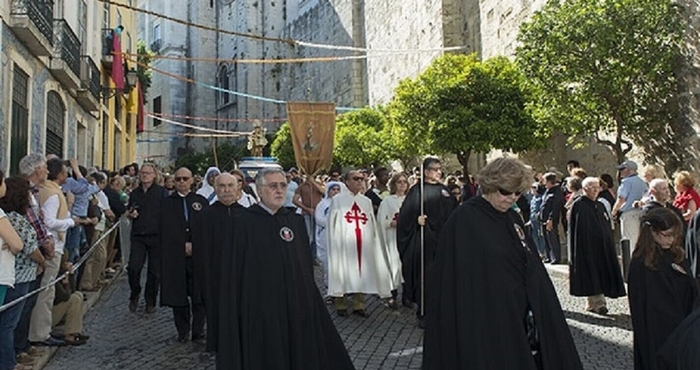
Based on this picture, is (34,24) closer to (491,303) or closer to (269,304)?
(269,304)

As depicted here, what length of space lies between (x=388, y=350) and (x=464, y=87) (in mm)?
11560

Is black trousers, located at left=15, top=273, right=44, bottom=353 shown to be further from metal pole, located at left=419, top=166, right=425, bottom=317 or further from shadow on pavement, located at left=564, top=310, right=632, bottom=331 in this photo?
shadow on pavement, located at left=564, top=310, right=632, bottom=331

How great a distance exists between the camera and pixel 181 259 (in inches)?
269

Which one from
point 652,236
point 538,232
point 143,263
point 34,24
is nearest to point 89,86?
point 34,24

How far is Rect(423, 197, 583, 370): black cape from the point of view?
3.37 m

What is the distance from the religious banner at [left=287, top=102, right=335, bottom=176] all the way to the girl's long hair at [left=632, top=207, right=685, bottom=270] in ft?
22.6

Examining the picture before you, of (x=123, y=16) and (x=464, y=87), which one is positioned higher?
(x=123, y=16)

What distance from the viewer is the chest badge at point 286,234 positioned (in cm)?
436

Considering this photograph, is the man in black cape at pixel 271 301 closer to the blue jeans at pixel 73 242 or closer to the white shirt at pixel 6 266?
the white shirt at pixel 6 266

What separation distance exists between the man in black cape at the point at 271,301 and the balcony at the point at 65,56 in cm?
1080

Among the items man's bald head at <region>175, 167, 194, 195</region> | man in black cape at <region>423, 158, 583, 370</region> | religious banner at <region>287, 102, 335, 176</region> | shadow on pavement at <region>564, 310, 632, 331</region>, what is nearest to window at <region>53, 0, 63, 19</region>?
religious banner at <region>287, 102, 335, 176</region>

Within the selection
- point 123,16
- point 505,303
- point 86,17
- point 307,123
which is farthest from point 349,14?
point 505,303

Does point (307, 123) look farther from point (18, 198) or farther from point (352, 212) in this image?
point (18, 198)

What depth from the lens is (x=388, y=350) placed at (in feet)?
20.5
